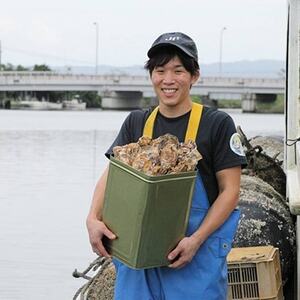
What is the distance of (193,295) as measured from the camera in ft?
12.5

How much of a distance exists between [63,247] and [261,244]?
543 centimetres

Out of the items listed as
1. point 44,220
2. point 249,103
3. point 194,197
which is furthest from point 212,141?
point 249,103

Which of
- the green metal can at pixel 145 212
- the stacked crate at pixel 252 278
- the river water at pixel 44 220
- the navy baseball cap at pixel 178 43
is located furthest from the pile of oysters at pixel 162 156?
the river water at pixel 44 220

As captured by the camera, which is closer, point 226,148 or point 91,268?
point 226,148

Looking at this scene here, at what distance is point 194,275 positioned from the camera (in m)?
3.84

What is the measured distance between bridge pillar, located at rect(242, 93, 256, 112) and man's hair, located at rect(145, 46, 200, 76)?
91013mm

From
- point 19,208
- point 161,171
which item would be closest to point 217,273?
point 161,171

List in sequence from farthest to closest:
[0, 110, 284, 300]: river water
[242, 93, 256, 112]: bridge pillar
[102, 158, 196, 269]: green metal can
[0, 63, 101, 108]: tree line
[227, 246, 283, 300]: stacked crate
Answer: [0, 63, 101, 108]: tree line → [242, 93, 256, 112]: bridge pillar → [0, 110, 284, 300]: river water → [227, 246, 283, 300]: stacked crate → [102, 158, 196, 269]: green metal can

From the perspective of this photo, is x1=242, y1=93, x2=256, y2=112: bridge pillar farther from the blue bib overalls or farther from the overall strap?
→ the blue bib overalls

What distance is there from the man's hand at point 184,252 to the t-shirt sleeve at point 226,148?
359 mm

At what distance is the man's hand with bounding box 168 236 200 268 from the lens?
374cm

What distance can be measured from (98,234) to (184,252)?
391 millimetres

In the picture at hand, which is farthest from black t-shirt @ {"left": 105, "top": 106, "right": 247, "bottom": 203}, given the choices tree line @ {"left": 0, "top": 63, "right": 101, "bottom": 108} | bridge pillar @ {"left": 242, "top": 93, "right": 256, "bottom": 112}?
tree line @ {"left": 0, "top": 63, "right": 101, "bottom": 108}

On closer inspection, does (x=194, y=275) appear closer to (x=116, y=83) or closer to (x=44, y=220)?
(x=44, y=220)
